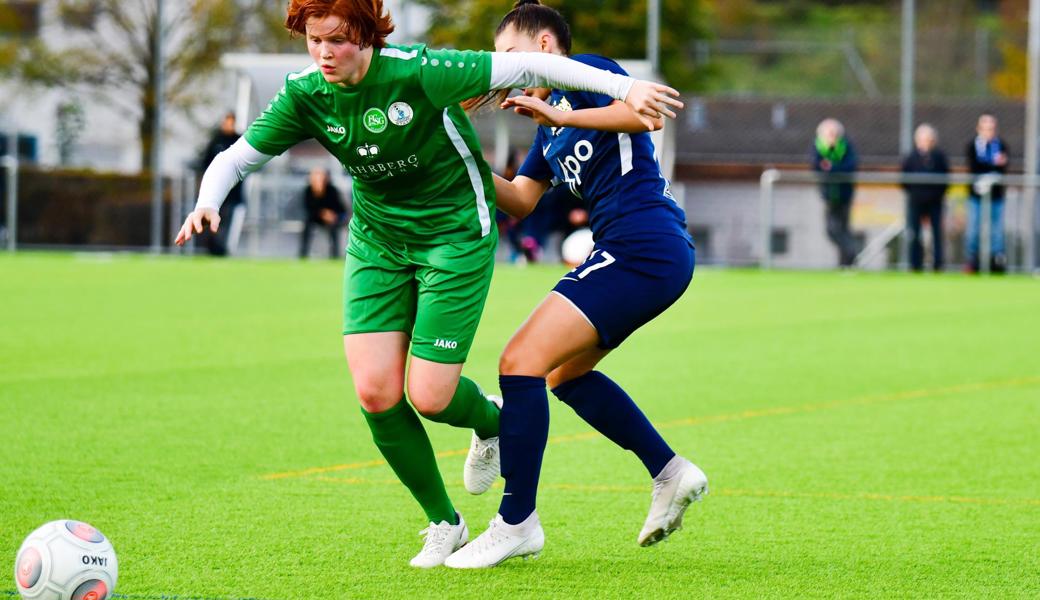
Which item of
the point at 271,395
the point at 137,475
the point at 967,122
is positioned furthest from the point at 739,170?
the point at 137,475

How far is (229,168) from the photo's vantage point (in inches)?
201

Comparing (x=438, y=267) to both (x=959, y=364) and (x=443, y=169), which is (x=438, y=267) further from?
(x=959, y=364)

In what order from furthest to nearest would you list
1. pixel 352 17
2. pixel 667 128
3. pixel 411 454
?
1. pixel 667 128
2. pixel 411 454
3. pixel 352 17

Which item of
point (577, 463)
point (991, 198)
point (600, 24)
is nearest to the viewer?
point (577, 463)

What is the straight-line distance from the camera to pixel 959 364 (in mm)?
11727

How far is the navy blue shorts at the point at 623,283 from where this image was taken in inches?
204

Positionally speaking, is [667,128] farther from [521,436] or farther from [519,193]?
[521,436]

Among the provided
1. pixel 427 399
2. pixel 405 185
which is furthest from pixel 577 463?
pixel 405 185

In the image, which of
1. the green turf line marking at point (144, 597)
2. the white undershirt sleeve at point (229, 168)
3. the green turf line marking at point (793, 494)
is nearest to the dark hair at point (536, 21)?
the white undershirt sleeve at point (229, 168)

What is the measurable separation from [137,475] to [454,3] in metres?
40.8

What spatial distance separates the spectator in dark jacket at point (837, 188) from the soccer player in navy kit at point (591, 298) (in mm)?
19196

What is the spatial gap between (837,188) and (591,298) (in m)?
20.0

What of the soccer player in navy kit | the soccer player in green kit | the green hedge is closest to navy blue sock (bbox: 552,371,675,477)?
the soccer player in navy kit

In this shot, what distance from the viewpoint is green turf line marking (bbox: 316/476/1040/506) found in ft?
21.0
